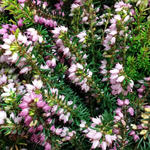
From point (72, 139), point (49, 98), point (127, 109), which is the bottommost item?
point (72, 139)

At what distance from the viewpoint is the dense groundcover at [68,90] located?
696 millimetres

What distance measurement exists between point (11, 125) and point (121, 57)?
73 cm

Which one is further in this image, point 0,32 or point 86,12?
point 86,12

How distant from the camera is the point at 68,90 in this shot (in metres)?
0.91

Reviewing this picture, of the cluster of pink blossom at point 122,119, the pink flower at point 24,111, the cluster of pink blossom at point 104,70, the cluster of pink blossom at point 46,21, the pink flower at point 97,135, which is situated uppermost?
the cluster of pink blossom at point 46,21

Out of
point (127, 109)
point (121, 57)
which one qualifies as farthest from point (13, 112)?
point (121, 57)

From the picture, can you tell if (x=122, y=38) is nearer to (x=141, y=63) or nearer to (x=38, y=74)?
(x=141, y=63)

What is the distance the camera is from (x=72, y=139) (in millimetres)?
809

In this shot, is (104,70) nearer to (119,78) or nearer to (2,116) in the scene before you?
(119,78)

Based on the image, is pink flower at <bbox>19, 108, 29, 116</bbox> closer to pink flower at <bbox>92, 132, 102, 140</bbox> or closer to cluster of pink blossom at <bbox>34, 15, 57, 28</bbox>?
pink flower at <bbox>92, 132, 102, 140</bbox>

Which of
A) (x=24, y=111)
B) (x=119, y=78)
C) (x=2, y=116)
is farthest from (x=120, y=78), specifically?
(x=2, y=116)

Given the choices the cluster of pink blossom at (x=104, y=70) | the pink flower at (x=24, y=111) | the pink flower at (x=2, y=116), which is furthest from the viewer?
the cluster of pink blossom at (x=104, y=70)

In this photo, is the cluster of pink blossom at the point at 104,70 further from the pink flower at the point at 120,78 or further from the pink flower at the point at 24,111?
the pink flower at the point at 24,111

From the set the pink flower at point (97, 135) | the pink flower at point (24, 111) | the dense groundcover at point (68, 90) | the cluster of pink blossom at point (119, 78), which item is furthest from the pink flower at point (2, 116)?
the cluster of pink blossom at point (119, 78)
